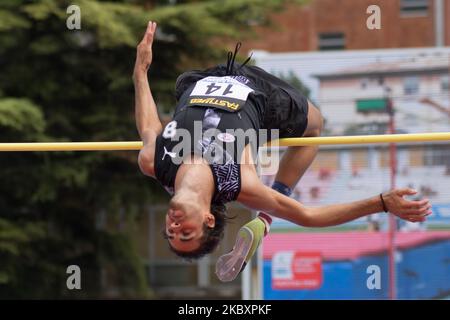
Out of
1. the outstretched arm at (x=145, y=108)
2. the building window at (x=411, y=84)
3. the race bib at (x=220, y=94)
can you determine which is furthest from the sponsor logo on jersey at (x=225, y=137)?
the building window at (x=411, y=84)

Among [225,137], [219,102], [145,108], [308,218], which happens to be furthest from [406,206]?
[145,108]

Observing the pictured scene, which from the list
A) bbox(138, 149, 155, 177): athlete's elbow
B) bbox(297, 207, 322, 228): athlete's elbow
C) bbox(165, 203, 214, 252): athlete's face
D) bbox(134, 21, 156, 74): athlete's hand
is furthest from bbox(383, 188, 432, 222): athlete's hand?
bbox(134, 21, 156, 74): athlete's hand

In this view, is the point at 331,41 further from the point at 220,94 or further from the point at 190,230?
the point at 190,230

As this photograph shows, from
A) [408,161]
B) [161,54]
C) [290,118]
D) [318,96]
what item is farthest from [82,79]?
[290,118]

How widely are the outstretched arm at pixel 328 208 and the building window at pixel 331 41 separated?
508 inches

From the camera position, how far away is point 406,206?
6.28 meters

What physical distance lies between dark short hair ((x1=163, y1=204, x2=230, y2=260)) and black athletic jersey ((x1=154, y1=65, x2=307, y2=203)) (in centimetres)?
9

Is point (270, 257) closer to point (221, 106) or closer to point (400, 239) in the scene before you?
point (400, 239)

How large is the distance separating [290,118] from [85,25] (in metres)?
6.95

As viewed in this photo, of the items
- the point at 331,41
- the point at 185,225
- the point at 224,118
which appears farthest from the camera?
the point at 331,41

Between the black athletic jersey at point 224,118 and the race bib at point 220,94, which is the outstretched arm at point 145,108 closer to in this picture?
the black athletic jersey at point 224,118

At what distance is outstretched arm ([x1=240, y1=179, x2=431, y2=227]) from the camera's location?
6207 mm

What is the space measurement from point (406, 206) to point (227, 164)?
3.63 feet

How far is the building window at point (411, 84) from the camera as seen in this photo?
11.7 meters
